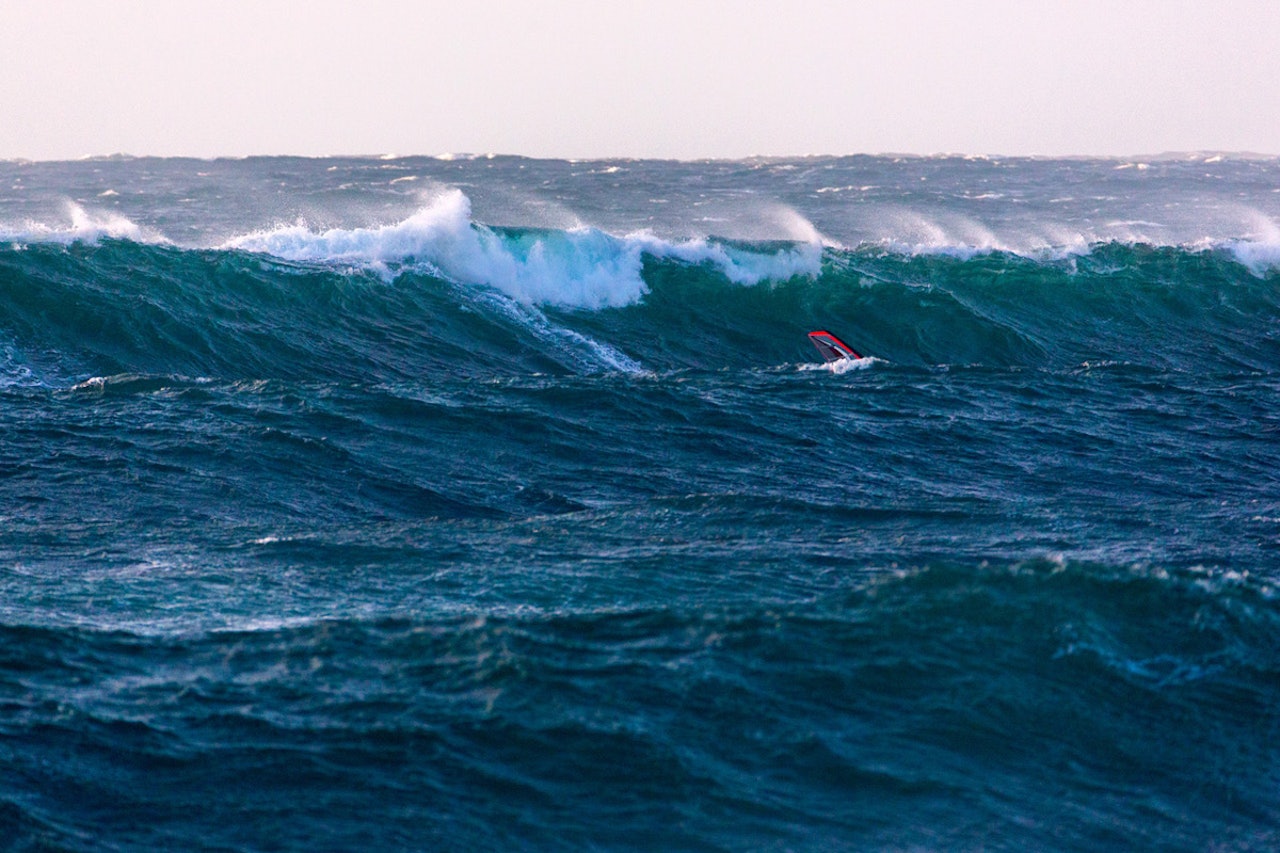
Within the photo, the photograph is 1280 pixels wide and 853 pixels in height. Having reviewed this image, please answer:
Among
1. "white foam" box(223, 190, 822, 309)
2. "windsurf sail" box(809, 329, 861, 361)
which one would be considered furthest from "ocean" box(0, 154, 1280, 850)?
"windsurf sail" box(809, 329, 861, 361)

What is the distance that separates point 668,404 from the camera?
544 inches

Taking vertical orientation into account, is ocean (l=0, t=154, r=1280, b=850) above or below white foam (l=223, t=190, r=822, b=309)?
below

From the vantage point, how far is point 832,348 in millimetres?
→ 17469

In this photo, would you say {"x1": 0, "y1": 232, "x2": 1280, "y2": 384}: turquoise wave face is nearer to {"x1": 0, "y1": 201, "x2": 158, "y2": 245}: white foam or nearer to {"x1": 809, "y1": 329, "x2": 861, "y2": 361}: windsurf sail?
{"x1": 0, "y1": 201, "x2": 158, "y2": 245}: white foam

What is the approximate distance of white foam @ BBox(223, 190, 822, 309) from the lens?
2053 cm

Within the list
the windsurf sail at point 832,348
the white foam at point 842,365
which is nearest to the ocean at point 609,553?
the white foam at point 842,365

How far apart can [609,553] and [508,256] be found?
13.1 meters

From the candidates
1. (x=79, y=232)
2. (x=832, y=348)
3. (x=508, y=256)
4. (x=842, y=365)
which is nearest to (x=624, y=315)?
(x=508, y=256)

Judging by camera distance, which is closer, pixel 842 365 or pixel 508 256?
pixel 842 365

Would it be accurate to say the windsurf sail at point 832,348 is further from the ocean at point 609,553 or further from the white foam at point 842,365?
the ocean at point 609,553

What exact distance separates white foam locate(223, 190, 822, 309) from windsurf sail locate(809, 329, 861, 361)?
13.5 ft

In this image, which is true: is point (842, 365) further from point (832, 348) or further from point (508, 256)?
→ point (508, 256)

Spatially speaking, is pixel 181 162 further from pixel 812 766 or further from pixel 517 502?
pixel 812 766

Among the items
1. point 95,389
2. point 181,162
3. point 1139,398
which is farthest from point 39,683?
point 181,162
